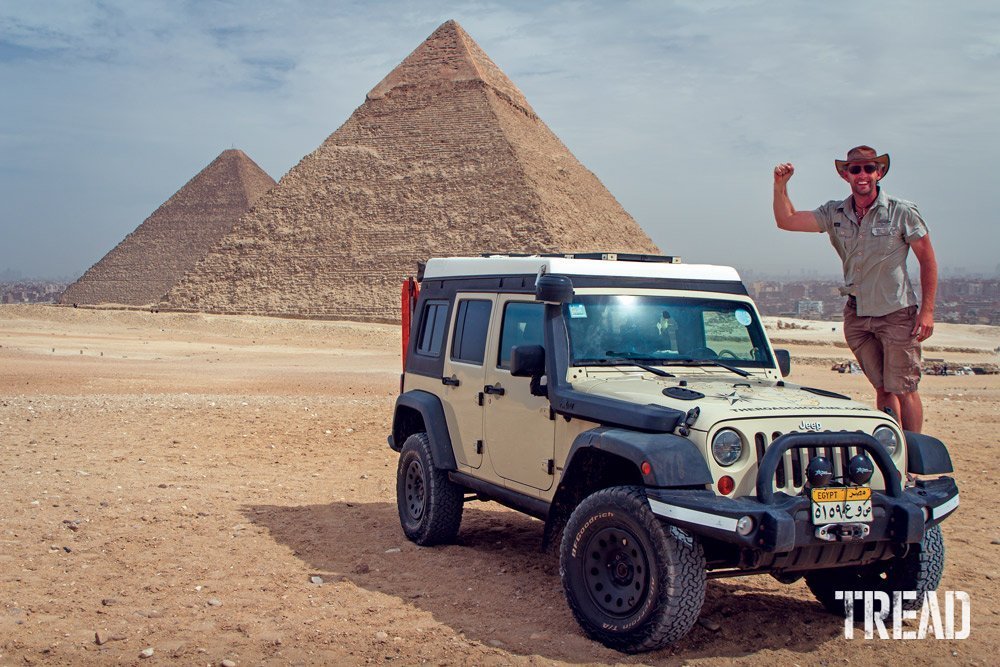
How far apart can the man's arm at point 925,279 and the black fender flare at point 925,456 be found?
1286 mm

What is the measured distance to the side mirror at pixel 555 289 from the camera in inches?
203

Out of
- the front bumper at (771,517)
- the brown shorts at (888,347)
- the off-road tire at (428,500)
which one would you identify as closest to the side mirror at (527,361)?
the front bumper at (771,517)

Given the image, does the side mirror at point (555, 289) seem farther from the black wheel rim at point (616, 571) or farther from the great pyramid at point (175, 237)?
the great pyramid at point (175, 237)

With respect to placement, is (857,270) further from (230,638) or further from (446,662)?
(230,638)

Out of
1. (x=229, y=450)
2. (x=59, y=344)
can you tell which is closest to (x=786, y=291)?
(x=59, y=344)

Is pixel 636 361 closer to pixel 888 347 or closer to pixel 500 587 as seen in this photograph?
pixel 500 587

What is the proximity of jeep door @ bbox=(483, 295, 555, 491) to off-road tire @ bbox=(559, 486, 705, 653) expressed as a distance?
0.63m

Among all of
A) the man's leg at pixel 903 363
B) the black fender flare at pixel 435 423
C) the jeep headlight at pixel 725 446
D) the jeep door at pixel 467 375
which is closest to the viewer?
the jeep headlight at pixel 725 446

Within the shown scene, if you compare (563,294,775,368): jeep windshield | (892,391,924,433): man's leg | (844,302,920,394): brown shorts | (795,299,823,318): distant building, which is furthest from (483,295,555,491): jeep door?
(795,299,823,318): distant building

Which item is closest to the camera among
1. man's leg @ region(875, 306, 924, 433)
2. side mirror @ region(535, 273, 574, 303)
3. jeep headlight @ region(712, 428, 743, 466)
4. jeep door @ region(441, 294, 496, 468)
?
jeep headlight @ region(712, 428, 743, 466)

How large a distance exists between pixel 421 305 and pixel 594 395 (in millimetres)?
2428

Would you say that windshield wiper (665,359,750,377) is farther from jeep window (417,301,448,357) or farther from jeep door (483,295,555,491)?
jeep window (417,301,448,357)

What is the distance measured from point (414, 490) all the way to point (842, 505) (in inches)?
123

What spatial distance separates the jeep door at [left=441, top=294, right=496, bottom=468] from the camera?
19.8ft
